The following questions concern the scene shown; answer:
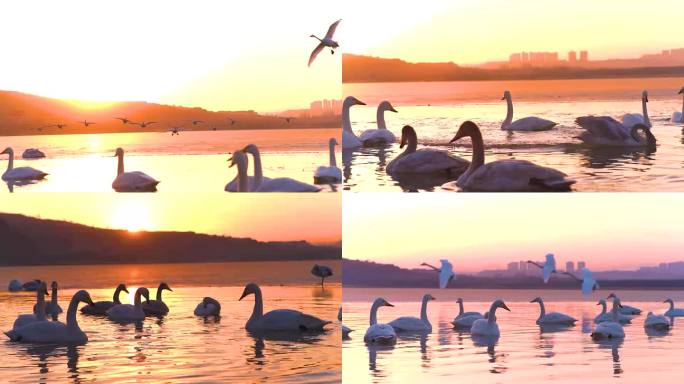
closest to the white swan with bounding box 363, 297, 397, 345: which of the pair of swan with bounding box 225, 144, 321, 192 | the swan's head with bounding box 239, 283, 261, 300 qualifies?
the swan's head with bounding box 239, 283, 261, 300

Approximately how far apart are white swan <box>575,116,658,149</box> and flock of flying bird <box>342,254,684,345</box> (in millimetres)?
2139

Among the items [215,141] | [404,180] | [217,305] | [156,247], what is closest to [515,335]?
[217,305]

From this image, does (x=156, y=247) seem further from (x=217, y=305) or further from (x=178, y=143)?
(x=178, y=143)

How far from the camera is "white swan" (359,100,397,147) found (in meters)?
13.1

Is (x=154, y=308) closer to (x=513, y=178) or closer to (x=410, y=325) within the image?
(x=410, y=325)

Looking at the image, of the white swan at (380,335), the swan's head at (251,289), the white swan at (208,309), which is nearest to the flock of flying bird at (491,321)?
the white swan at (380,335)

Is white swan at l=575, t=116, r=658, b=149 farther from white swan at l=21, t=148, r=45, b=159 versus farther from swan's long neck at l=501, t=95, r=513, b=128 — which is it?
white swan at l=21, t=148, r=45, b=159

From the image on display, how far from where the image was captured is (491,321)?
63.3ft

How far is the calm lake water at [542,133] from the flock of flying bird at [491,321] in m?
1.80

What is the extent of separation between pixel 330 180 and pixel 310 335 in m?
3.50

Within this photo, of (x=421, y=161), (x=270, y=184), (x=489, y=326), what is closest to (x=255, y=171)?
(x=270, y=184)

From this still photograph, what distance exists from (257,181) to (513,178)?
381 cm

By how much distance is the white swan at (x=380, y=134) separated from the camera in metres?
13.1

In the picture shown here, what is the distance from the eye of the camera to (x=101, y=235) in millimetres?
26078
